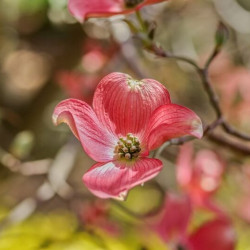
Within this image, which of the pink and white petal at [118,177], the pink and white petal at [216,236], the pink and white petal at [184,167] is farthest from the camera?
the pink and white petal at [184,167]

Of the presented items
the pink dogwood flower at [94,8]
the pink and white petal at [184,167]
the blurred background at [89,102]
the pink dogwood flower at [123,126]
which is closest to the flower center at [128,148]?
the pink dogwood flower at [123,126]

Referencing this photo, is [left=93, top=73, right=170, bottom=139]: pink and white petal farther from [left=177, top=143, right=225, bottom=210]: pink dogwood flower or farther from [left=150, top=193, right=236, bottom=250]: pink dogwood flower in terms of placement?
[left=177, top=143, right=225, bottom=210]: pink dogwood flower

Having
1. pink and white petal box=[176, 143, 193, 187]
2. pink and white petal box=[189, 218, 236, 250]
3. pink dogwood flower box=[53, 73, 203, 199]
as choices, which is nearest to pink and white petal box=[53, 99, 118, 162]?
pink dogwood flower box=[53, 73, 203, 199]

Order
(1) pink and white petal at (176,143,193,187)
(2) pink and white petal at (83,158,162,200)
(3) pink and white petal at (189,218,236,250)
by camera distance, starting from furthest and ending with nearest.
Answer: (1) pink and white petal at (176,143,193,187), (3) pink and white petal at (189,218,236,250), (2) pink and white petal at (83,158,162,200)

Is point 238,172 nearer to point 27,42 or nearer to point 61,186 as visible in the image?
point 61,186

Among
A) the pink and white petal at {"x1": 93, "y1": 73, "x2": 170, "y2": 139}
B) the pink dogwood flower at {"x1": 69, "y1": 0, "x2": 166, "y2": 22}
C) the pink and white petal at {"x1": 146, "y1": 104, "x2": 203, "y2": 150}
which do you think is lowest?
the pink and white petal at {"x1": 93, "y1": 73, "x2": 170, "y2": 139}

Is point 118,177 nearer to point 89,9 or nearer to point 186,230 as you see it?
point 89,9

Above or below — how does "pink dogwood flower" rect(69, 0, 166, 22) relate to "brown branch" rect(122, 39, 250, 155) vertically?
above

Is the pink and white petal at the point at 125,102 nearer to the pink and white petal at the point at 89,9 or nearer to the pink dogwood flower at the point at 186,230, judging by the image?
the pink and white petal at the point at 89,9
